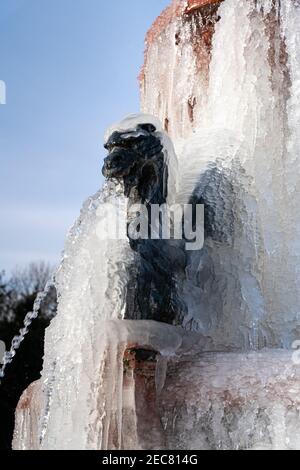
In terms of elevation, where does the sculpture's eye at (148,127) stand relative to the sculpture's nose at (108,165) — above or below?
above

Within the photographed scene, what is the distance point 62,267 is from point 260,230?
118 cm

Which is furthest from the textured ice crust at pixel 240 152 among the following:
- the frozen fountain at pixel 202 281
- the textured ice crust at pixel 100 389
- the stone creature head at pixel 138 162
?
the textured ice crust at pixel 100 389

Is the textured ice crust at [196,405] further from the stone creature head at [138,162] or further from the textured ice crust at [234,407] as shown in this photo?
the stone creature head at [138,162]

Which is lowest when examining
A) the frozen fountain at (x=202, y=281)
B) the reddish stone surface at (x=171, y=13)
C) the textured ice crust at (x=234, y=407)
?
the textured ice crust at (x=234, y=407)

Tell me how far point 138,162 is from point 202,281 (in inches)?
25.9

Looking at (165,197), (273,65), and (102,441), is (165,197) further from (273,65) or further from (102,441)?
(273,65)

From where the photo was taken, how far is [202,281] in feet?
12.7

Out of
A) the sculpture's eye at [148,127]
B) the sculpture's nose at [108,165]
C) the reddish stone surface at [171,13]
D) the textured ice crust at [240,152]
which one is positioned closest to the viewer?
the sculpture's nose at [108,165]

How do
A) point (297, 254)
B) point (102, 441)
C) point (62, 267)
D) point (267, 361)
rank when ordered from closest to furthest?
point (102, 441) < point (267, 361) < point (62, 267) < point (297, 254)

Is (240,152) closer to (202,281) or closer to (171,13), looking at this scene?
(202,281)

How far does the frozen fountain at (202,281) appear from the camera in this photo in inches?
123

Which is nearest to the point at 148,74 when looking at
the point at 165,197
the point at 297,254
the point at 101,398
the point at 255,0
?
the point at 255,0

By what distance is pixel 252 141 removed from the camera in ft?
16.2

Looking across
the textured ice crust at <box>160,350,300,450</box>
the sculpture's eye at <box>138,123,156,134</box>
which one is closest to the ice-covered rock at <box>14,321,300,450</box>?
the textured ice crust at <box>160,350,300,450</box>
